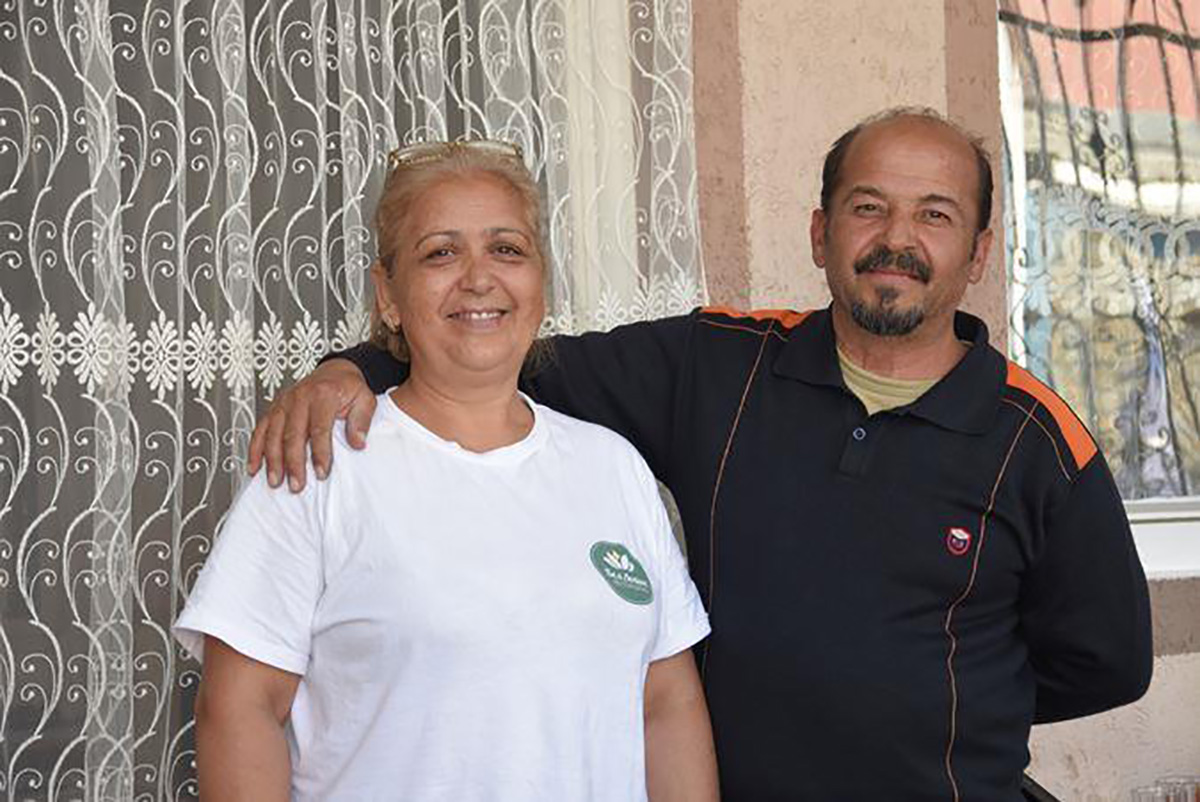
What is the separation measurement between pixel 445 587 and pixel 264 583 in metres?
0.19

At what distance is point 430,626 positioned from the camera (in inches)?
67.1

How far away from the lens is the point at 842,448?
2.23 metres

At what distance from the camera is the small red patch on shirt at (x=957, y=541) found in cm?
219

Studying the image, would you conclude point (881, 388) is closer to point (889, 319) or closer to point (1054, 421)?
point (889, 319)

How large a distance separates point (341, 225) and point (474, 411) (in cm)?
102

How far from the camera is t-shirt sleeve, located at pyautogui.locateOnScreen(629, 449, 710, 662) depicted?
6.47 feet

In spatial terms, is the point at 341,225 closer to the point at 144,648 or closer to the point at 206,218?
the point at 206,218

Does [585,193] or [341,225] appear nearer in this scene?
[341,225]

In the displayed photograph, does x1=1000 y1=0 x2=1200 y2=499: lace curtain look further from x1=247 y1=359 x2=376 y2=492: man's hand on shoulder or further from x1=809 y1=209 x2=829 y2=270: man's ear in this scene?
x1=247 y1=359 x2=376 y2=492: man's hand on shoulder

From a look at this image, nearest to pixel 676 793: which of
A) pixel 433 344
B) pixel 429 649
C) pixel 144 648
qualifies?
pixel 429 649

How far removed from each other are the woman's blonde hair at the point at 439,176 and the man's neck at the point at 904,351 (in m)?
0.56

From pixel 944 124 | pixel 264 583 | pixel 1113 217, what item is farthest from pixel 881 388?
pixel 1113 217

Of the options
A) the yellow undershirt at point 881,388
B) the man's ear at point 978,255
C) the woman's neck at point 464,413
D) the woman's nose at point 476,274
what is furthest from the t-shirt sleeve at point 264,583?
the man's ear at point 978,255

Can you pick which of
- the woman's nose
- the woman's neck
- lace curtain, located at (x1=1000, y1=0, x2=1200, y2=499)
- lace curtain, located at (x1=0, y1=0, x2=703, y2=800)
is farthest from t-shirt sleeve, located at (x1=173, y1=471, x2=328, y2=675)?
lace curtain, located at (x1=1000, y1=0, x2=1200, y2=499)
